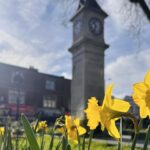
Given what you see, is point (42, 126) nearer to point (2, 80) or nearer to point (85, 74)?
point (85, 74)

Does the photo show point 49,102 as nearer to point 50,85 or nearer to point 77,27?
point 50,85

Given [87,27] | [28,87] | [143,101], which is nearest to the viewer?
[143,101]

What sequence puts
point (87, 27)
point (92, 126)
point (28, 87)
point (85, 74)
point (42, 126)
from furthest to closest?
point (28, 87) < point (87, 27) < point (85, 74) < point (42, 126) < point (92, 126)

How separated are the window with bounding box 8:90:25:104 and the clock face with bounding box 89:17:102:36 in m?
11.6

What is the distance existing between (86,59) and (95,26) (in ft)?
13.4

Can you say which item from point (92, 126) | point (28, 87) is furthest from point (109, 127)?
point (28, 87)

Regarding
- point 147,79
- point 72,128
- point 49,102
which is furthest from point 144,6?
point 49,102

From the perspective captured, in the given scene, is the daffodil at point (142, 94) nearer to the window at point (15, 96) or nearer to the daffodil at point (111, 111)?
the daffodil at point (111, 111)

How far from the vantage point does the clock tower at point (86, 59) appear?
28703 mm

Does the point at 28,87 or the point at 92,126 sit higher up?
the point at 28,87

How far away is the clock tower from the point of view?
94.2 feet

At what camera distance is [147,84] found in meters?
0.72

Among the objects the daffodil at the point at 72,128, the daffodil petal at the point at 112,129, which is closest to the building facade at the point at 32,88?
the daffodil at the point at 72,128

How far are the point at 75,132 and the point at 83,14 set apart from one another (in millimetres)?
29842
